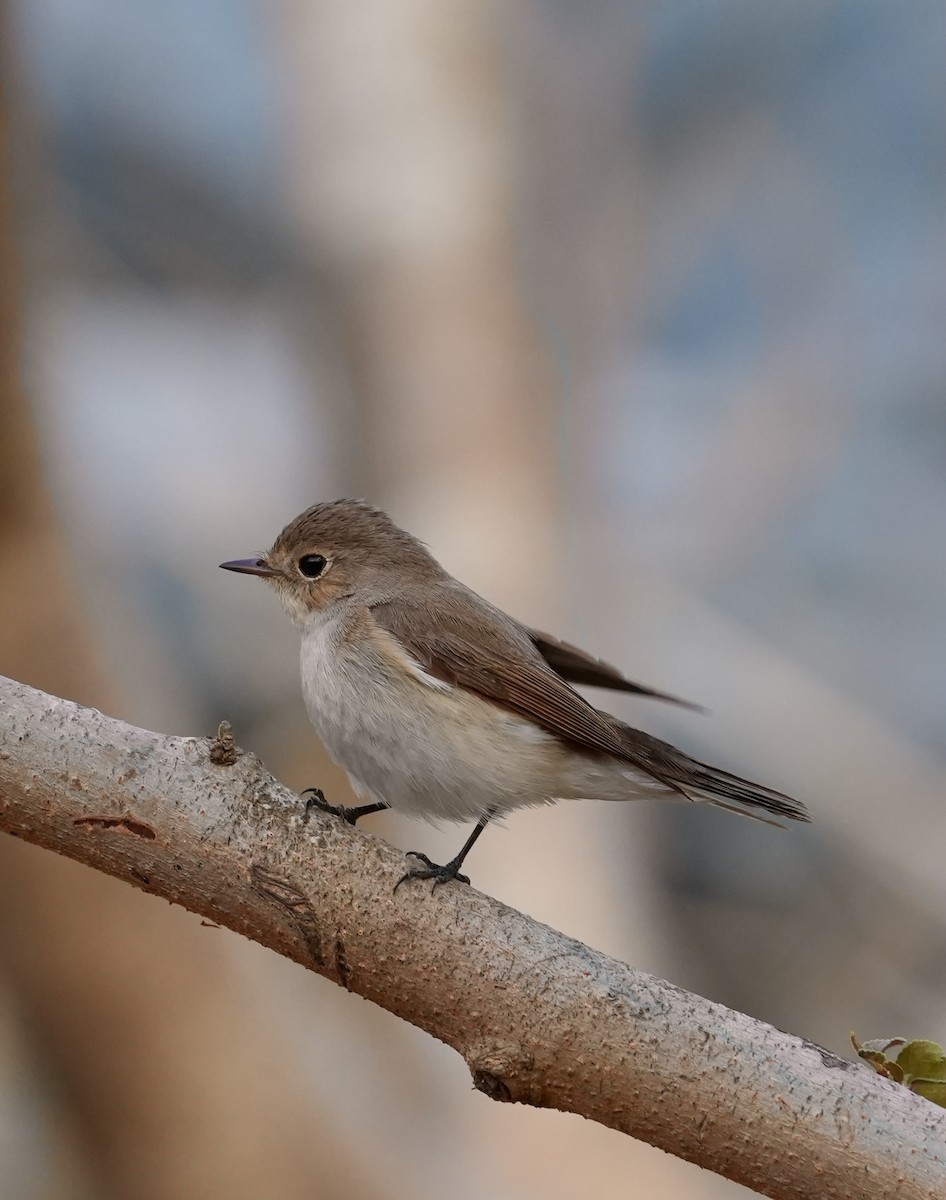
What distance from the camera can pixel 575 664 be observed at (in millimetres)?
2242

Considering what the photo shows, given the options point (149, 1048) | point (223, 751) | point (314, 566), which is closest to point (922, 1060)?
point (223, 751)

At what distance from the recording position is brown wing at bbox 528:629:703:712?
2.17m

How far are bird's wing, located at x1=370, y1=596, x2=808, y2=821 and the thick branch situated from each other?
625mm

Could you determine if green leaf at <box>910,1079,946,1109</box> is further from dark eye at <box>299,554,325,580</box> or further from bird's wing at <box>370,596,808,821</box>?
dark eye at <box>299,554,325,580</box>

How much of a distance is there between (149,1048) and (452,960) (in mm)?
2428

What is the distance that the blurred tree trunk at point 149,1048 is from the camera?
344cm

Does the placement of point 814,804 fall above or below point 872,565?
below

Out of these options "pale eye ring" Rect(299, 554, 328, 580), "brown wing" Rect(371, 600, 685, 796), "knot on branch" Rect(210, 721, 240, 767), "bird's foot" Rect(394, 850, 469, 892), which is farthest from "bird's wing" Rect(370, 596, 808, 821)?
"knot on branch" Rect(210, 721, 240, 767)

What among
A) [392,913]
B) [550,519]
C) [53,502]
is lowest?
[53,502]

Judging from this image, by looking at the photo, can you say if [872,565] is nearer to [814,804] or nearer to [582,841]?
[814,804]

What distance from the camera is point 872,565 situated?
571 cm

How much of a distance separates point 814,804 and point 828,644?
992mm

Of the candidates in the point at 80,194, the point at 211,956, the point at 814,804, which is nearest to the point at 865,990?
the point at 814,804

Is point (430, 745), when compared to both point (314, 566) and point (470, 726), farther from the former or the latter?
point (314, 566)
